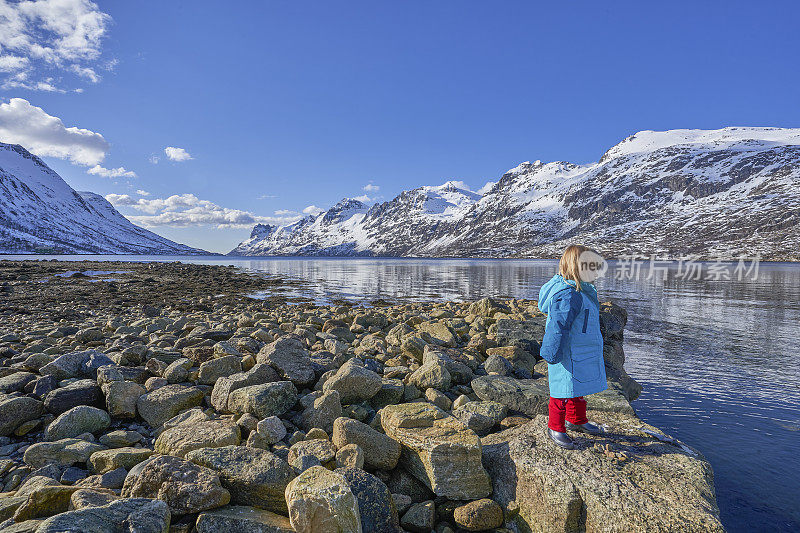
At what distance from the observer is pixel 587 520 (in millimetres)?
4090

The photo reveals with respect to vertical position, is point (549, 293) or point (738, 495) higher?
point (549, 293)

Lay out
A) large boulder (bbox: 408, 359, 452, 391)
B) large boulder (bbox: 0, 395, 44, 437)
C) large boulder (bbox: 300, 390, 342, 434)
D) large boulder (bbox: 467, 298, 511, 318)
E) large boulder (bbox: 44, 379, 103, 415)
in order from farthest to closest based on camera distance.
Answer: large boulder (bbox: 467, 298, 511, 318), large boulder (bbox: 408, 359, 452, 391), large boulder (bbox: 44, 379, 103, 415), large boulder (bbox: 300, 390, 342, 434), large boulder (bbox: 0, 395, 44, 437)

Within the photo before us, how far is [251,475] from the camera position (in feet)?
13.3

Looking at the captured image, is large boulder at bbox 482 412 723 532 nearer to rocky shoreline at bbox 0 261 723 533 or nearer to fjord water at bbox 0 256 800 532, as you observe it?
rocky shoreline at bbox 0 261 723 533

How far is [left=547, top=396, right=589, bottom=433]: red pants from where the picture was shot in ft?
16.9

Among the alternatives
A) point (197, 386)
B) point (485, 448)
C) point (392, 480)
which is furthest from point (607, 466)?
point (197, 386)

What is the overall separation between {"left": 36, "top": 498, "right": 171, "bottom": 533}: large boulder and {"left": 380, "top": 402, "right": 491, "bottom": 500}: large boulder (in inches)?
109

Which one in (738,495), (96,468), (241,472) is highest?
(241,472)

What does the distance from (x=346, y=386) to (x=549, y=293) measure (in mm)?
3701

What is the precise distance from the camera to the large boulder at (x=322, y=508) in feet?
11.6

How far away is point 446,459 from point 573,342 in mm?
2299

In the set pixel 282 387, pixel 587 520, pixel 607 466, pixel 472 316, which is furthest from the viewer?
pixel 472 316

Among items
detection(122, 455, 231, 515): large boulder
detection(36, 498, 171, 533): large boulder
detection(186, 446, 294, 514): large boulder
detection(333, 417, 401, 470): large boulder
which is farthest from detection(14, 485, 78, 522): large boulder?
detection(333, 417, 401, 470): large boulder

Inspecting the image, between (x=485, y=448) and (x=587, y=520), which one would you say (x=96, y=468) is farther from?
(x=587, y=520)
